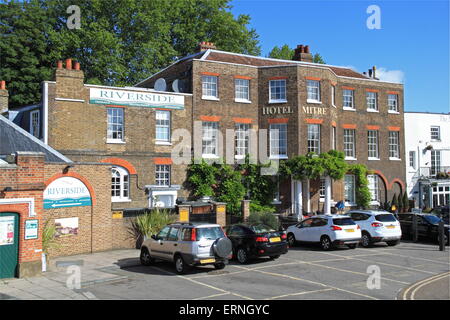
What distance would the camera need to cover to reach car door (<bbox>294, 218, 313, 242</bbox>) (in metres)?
20.2

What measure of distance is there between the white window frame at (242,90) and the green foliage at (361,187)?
8.65m

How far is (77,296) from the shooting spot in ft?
38.5

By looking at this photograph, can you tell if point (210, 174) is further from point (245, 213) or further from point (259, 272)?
point (259, 272)

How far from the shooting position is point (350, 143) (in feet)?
105

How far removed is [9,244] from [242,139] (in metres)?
17.2

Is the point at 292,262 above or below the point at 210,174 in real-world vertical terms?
below

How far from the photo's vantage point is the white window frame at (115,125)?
2436cm

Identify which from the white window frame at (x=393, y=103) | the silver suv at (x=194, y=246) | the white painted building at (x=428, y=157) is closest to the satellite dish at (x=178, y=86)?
the silver suv at (x=194, y=246)

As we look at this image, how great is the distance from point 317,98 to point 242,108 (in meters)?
5.01

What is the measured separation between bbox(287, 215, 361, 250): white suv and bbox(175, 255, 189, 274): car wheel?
24.0 feet

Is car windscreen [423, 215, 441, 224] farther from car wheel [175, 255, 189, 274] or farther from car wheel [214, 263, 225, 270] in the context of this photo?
car wheel [175, 255, 189, 274]

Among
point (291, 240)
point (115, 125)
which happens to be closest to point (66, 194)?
point (115, 125)

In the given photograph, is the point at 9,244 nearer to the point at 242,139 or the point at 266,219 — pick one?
the point at 266,219

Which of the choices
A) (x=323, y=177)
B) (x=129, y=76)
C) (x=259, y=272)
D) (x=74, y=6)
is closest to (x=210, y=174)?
(x=323, y=177)
